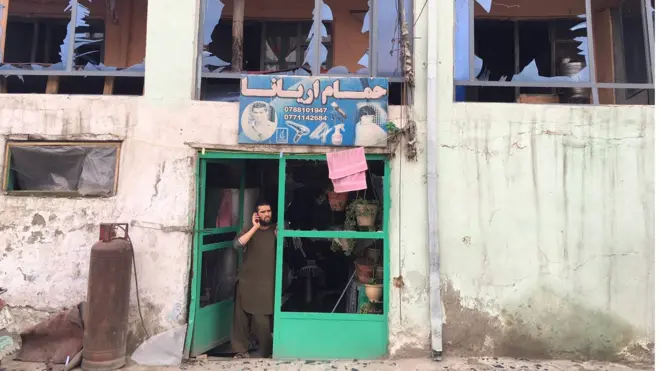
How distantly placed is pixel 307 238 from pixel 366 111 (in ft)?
6.50

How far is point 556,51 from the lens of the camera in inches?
272

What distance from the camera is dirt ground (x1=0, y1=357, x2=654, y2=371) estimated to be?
4434mm

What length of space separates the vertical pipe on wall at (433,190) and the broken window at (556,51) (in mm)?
355

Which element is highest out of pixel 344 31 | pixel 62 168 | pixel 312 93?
pixel 344 31

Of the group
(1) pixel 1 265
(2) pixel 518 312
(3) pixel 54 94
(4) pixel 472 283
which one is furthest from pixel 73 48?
(2) pixel 518 312

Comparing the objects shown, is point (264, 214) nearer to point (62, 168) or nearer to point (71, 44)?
point (62, 168)

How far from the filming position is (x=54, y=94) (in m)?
5.02

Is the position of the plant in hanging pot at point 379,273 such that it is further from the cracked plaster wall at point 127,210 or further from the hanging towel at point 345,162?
the hanging towel at point 345,162

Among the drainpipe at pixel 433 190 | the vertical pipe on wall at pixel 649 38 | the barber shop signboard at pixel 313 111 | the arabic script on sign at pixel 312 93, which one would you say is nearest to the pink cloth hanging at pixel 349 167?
the barber shop signboard at pixel 313 111

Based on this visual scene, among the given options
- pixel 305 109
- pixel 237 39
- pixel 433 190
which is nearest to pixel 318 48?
pixel 305 109

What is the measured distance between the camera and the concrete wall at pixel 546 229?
4641mm

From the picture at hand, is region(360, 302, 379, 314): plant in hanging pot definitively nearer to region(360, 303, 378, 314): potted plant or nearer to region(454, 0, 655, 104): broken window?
region(360, 303, 378, 314): potted plant

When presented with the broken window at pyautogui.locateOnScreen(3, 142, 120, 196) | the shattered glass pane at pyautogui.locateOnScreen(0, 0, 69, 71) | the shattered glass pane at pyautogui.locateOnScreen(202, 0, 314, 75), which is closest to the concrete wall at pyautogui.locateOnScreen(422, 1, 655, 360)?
the shattered glass pane at pyautogui.locateOnScreen(202, 0, 314, 75)

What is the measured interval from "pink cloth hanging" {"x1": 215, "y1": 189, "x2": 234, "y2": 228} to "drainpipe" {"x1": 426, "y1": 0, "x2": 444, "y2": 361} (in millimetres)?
2587
